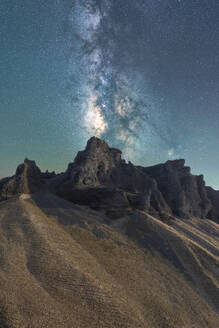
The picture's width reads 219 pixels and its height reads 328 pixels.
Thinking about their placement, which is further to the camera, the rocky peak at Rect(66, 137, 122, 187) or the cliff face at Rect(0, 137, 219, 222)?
the rocky peak at Rect(66, 137, 122, 187)

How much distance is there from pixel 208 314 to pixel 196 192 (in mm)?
49293

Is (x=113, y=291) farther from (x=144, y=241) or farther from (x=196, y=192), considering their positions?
(x=196, y=192)

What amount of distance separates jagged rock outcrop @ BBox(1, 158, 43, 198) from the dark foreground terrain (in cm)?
26

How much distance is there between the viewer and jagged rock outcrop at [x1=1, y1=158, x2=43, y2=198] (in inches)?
1249

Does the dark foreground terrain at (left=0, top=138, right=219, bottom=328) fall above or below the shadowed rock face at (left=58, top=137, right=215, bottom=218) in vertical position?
below

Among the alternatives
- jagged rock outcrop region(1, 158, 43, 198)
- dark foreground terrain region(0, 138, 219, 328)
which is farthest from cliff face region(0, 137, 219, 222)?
dark foreground terrain region(0, 138, 219, 328)

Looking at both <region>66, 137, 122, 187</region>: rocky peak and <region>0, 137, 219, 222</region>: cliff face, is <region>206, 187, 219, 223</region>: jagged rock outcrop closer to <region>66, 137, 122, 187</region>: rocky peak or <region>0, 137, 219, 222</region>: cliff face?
<region>0, 137, 219, 222</region>: cliff face

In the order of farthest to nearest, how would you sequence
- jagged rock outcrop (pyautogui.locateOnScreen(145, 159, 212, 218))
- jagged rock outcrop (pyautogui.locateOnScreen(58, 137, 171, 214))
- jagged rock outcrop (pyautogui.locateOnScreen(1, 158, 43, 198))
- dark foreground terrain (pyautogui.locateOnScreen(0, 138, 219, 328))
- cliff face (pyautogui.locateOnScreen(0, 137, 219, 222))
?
jagged rock outcrop (pyautogui.locateOnScreen(145, 159, 212, 218)) → cliff face (pyautogui.locateOnScreen(0, 137, 219, 222)) → jagged rock outcrop (pyautogui.locateOnScreen(58, 137, 171, 214)) → jagged rock outcrop (pyautogui.locateOnScreen(1, 158, 43, 198)) → dark foreground terrain (pyautogui.locateOnScreen(0, 138, 219, 328))

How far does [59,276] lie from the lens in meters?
12.1

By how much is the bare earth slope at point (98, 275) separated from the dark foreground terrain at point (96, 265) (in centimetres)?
6

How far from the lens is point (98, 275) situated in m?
13.3

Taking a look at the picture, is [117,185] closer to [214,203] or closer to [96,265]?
[96,265]

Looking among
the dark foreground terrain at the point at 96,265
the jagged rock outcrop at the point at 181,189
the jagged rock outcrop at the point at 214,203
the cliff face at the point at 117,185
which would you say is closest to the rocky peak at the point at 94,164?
the cliff face at the point at 117,185

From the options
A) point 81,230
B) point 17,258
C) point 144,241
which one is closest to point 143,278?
point 144,241
